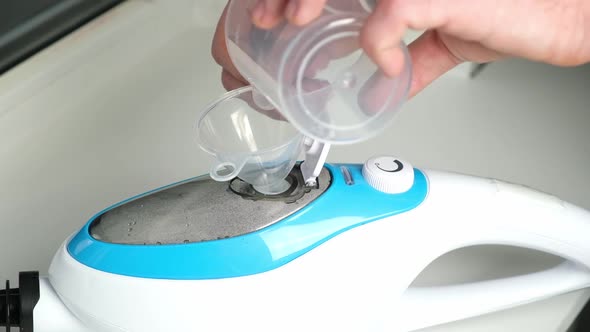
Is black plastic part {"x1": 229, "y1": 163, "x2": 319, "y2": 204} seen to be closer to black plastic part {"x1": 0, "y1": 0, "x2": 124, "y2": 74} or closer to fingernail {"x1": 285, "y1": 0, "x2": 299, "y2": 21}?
fingernail {"x1": 285, "y1": 0, "x2": 299, "y2": 21}

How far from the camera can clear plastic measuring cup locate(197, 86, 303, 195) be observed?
0.51 meters

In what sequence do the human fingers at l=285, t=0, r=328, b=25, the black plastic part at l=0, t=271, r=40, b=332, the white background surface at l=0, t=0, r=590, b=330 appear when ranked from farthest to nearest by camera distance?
1. the white background surface at l=0, t=0, r=590, b=330
2. the black plastic part at l=0, t=271, r=40, b=332
3. the human fingers at l=285, t=0, r=328, b=25

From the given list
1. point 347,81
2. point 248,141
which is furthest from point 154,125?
point 347,81

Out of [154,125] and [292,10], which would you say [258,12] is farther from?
[154,125]

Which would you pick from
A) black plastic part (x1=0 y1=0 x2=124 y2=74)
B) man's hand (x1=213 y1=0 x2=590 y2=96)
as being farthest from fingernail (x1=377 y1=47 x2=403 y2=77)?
black plastic part (x1=0 y1=0 x2=124 y2=74)

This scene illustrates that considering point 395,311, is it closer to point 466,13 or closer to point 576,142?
point 466,13

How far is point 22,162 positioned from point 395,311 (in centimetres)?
44

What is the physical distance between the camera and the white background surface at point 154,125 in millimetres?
709

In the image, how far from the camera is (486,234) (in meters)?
0.57

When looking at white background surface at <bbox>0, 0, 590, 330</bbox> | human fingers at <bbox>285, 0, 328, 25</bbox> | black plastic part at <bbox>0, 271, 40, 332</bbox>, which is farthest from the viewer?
white background surface at <bbox>0, 0, 590, 330</bbox>

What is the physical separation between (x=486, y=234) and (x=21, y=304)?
1.24ft

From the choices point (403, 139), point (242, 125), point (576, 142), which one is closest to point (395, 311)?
point (242, 125)

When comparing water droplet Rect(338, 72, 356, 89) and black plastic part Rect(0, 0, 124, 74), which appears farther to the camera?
black plastic part Rect(0, 0, 124, 74)

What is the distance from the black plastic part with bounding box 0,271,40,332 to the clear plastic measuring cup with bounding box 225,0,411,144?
234 millimetres
